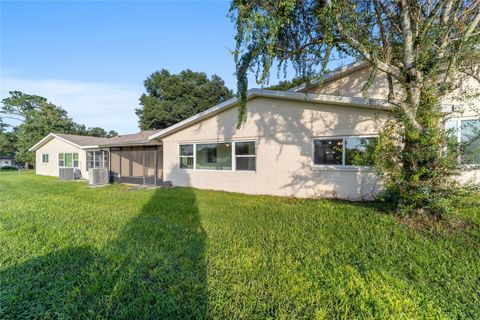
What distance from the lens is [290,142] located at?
940cm

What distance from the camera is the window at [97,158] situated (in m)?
17.6

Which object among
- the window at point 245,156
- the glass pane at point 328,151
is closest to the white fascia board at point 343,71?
the glass pane at point 328,151

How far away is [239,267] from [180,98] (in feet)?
114

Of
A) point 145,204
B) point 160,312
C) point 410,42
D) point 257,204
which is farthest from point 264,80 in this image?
point 145,204

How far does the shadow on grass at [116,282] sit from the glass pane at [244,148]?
592 cm

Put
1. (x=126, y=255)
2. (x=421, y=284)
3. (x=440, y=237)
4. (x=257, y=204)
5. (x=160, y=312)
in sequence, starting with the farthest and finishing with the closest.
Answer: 1. (x=257, y=204)
2. (x=440, y=237)
3. (x=126, y=255)
4. (x=421, y=284)
5. (x=160, y=312)

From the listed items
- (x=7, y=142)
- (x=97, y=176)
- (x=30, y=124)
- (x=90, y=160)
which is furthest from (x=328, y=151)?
(x=7, y=142)

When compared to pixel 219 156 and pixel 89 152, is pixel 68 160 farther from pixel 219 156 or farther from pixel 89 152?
pixel 219 156

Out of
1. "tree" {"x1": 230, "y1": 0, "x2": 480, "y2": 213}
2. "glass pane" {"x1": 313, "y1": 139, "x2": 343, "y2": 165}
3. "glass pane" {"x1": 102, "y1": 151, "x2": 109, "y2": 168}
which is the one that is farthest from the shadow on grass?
"glass pane" {"x1": 102, "y1": 151, "x2": 109, "y2": 168}

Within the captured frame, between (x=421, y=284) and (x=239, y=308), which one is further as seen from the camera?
(x=421, y=284)

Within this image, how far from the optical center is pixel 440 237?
185 inches

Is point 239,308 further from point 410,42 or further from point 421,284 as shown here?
point 410,42

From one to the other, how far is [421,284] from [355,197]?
5.20 meters

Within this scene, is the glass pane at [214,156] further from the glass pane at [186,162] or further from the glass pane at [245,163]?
the glass pane at [186,162]
